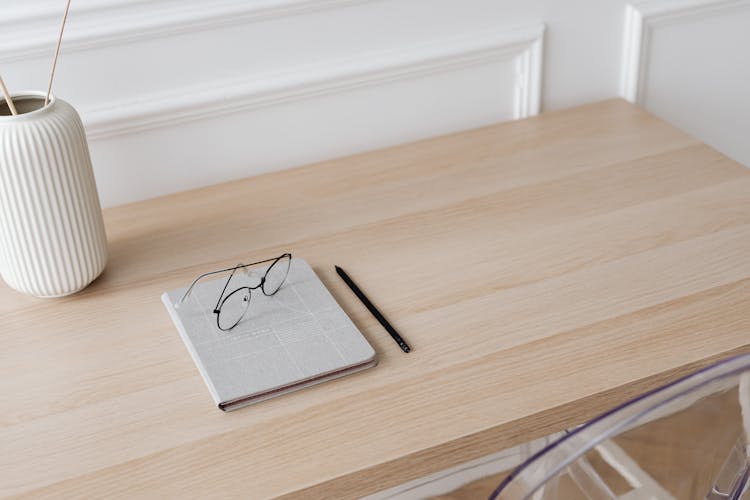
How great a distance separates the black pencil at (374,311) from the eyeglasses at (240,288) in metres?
0.07

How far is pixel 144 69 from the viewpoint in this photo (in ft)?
4.22

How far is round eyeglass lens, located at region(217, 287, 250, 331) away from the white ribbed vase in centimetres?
18

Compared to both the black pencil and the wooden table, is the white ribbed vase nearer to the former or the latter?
the wooden table

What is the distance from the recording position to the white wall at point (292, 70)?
1.25 metres

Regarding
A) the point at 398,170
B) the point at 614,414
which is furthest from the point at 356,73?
the point at 614,414

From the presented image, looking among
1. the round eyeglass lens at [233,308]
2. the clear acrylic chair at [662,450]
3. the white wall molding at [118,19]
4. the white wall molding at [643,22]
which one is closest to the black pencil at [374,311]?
the round eyeglass lens at [233,308]

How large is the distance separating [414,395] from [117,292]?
1.39ft

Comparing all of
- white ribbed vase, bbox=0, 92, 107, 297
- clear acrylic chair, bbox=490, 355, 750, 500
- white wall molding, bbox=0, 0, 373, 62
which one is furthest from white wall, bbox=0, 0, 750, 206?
clear acrylic chair, bbox=490, 355, 750, 500

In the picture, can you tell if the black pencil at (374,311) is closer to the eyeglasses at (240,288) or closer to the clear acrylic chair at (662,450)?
the eyeglasses at (240,288)

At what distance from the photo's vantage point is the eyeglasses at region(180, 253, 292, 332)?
1.04 metres

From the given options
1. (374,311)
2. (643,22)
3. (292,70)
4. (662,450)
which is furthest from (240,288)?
(643,22)

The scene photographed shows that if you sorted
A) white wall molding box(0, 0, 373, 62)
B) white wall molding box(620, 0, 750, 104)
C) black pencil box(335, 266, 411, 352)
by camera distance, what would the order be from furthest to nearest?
1. white wall molding box(620, 0, 750, 104)
2. white wall molding box(0, 0, 373, 62)
3. black pencil box(335, 266, 411, 352)

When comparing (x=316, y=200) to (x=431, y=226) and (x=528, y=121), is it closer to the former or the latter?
(x=431, y=226)

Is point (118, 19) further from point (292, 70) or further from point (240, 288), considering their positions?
point (240, 288)
